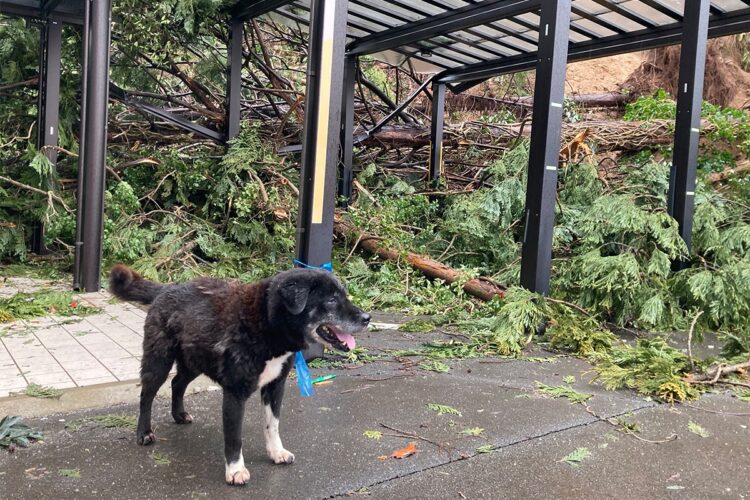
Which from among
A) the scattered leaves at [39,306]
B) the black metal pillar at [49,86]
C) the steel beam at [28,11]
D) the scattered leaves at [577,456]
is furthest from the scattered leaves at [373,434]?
the steel beam at [28,11]

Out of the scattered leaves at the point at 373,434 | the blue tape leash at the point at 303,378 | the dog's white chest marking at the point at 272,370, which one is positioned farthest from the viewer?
the scattered leaves at the point at 373,434

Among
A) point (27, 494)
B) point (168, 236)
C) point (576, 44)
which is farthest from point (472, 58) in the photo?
point (27, 494)

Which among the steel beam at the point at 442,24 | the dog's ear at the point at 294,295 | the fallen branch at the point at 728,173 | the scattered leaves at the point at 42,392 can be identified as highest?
the steel beam at the point at 442,24

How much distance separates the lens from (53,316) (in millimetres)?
6609

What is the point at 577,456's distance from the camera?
11.8ft

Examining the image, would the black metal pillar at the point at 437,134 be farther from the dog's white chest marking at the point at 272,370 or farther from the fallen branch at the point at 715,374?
the dog's white chest marking at the point at 272,370

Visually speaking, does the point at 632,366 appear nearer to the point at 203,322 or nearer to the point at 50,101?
the point at 203,322

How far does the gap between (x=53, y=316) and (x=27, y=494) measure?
4.11 metres

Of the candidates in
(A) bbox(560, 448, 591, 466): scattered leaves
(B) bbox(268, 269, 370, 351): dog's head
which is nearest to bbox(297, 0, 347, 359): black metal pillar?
(B) bbox(268, 269, 370, 351): dog's head

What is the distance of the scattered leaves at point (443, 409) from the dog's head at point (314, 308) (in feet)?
4.15

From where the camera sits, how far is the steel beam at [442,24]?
825 centimetres

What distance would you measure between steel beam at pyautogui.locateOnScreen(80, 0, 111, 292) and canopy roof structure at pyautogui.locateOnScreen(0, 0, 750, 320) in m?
0.01

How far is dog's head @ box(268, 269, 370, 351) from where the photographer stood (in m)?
3.18

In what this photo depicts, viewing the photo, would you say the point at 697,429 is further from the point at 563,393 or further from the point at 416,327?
the point at 416,327
